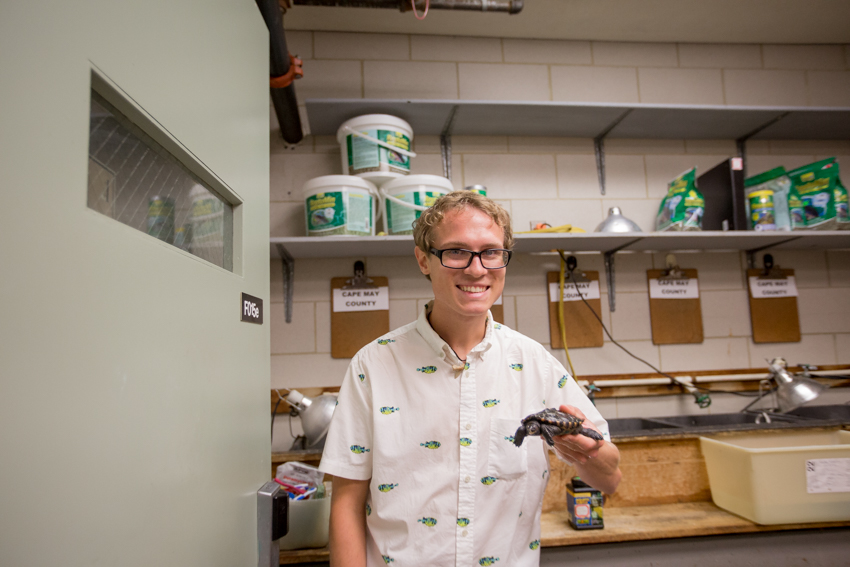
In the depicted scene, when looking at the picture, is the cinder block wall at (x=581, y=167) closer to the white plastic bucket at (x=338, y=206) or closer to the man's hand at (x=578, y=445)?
the white plastic bucket at (x=338, y=206)

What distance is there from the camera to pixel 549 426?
85 cm

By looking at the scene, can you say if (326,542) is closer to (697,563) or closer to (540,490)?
(540,490)

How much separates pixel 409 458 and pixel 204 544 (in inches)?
16.9

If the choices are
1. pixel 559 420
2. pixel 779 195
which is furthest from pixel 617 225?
pixel 559 420

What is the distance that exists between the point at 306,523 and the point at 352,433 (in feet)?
1.70

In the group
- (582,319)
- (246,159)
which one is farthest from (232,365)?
(582,319)

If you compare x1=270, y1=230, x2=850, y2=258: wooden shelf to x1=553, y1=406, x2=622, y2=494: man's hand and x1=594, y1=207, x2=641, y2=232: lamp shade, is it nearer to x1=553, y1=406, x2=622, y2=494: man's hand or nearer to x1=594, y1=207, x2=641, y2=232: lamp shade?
x1=594, y1=207, x2=641, y2=232: lamp shade

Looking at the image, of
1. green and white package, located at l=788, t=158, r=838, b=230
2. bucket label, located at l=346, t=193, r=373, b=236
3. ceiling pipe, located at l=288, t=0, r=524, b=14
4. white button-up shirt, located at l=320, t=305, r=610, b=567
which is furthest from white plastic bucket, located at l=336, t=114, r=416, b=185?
green and white package, located at l=788, t=158, r=838, b=230

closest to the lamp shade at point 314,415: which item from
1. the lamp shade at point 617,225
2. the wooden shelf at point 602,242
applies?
the wooden shelf at point 602,242

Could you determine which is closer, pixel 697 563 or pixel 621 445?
pixel 697 563

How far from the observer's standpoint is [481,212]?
100 centimetres

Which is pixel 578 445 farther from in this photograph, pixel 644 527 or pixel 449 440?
pixel 644 527

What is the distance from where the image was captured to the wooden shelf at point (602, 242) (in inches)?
67.9

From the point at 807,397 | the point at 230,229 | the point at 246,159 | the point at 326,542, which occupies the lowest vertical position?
the point at 326,542
